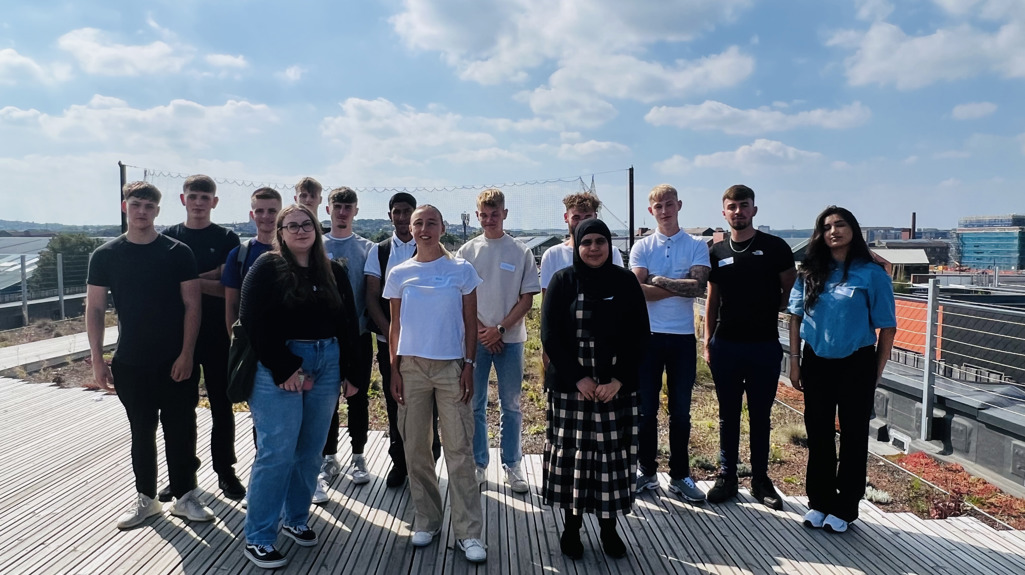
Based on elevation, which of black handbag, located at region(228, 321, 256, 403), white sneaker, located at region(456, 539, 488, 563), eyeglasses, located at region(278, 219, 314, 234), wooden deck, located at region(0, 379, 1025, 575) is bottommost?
wooden deck, located at region(0, 379, 1025, 575)

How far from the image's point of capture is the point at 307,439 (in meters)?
2.94

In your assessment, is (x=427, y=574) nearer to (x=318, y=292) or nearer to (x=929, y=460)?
(x=318, y=292)

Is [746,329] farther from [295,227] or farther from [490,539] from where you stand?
[295,227]

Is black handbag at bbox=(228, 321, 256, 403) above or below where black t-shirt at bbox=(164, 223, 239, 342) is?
below

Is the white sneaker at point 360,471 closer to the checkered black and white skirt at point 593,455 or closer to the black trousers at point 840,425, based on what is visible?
the checkered black and white skirt at point 593,455

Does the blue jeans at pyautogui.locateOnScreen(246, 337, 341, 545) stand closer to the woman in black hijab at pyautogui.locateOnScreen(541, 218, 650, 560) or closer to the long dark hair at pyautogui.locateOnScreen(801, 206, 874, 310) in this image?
the woman in black hijab at pyautogui.locateOnScreen(541, 218, 650, 560)

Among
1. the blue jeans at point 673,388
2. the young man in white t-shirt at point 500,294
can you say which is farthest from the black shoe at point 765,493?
the young man in white t-shirt at point 500,294

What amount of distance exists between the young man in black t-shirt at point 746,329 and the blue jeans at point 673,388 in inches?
7.2

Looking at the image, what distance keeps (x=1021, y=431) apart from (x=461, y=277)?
466 centimetres

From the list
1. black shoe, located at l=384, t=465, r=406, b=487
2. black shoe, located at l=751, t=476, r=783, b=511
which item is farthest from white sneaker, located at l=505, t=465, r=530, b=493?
black shoe, located at l=751, t=476, r=783, b=511

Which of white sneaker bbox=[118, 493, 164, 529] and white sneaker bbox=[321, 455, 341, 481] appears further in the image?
white sneaker bbox=[321, 455, 341, 481]

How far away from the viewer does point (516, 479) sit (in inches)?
144

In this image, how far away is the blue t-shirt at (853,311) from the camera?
10.2ft

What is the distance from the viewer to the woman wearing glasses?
2.66m
